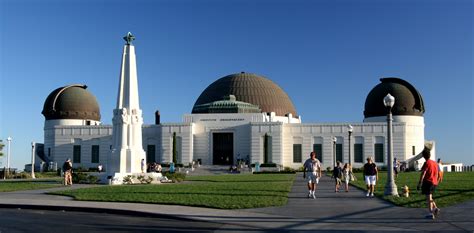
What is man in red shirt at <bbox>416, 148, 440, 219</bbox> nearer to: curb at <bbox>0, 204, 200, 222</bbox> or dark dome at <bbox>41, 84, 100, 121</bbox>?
curb at <bbox>0, 204, 200, 222</bbox>

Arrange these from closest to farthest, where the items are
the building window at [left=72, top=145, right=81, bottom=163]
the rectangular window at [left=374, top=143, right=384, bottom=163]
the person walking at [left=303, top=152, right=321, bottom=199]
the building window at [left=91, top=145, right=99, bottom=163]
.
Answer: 1. the person walking at [left=303, top=152, right=321, bottom=199]
2. the rectangular window at [left=374, top=143, right=384, bottom=163]
3. the building window at [left=91, top=145, right=99, bottom=163]
4. the building window at [left=72, top=145, right=81, bottom=163]

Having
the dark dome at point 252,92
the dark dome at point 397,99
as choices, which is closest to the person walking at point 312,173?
the dark dome at point 397,99

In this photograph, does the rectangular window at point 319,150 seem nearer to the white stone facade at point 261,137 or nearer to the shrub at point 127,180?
the white stone facade at point 261,137

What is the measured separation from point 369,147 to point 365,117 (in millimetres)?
10254

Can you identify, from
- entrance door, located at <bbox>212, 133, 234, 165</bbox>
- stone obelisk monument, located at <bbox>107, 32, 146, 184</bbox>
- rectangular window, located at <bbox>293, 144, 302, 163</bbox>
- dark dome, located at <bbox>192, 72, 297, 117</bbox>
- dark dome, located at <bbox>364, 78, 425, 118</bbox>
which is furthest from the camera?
dark dome, located at <bbox>192, 72, 297, 117</bbox>

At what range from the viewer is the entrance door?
68.0 metres

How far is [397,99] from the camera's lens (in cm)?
7088

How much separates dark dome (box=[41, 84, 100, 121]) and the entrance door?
70.3 ft

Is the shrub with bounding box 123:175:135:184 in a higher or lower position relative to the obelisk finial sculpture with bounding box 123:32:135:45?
lower

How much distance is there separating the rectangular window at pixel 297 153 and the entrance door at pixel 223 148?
26.3 feet

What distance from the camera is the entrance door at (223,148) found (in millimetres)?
68000

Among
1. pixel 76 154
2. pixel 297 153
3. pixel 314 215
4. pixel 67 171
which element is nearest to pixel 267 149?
pixel 297 153

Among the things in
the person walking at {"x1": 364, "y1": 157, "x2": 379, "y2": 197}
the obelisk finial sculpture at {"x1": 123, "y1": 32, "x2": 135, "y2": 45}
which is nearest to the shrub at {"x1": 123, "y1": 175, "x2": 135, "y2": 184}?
the obelisk finial sculpture at {"x1": 123, "y1": 32, "x2": 135, "y2": 45}

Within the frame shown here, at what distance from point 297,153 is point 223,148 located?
960cm
